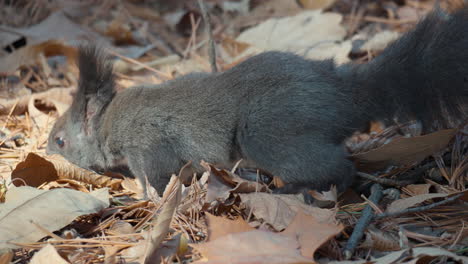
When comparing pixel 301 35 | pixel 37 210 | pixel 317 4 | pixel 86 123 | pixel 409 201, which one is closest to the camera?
pixel 37 210

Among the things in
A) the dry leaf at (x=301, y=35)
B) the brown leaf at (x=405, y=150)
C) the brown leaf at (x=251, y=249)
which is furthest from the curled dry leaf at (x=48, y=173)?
the dry leaf at (x=301, y=35)

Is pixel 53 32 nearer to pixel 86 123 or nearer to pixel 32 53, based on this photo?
pixel 32 53

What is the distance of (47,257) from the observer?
198 cm

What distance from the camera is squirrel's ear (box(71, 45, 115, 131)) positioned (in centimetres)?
311

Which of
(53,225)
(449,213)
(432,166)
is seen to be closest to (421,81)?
(432,166)

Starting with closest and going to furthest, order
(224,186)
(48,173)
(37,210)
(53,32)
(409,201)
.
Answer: (37,210) → (409,201) → (224,186) → (48,173) → (53,32)

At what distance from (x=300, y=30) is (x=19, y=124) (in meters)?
2.40

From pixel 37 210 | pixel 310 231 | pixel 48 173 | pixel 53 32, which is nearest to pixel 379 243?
pixel 310 231

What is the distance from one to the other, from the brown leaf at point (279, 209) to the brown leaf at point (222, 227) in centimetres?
19

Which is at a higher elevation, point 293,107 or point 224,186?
point 293,107

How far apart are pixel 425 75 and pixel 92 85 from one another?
1991 millimetres

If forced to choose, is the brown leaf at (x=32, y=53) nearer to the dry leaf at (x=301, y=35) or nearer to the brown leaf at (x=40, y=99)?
the brown leaf at (x=40, y=99)

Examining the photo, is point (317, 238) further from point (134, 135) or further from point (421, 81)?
point (134, 135)

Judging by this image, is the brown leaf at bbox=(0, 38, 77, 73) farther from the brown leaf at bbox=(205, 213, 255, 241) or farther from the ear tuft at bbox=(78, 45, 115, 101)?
the brown leaf at bbox=(205, 213, 255, 241)
